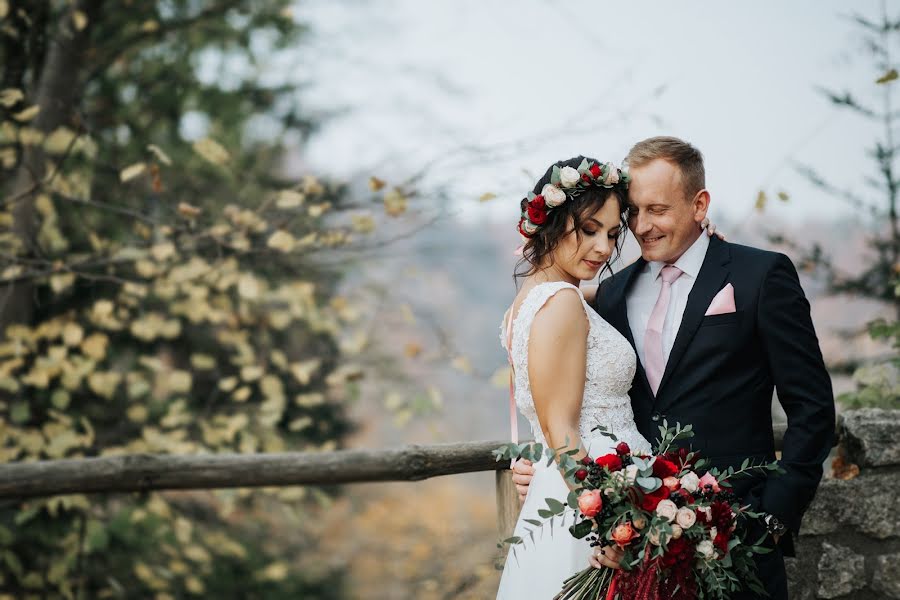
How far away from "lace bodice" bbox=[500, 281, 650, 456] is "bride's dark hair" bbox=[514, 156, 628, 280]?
16 cm

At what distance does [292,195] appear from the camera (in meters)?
4.78

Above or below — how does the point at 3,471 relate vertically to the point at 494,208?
below

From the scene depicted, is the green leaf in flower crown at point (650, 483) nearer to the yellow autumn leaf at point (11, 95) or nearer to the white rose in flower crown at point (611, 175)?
the white rose in flower crown at point (611, 175)

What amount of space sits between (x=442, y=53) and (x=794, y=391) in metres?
6.25

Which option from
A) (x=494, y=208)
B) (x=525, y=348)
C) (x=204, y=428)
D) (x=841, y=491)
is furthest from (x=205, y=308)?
(x=841, y=491)

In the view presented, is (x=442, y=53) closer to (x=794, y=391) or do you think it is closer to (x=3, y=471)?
(x=3, y=471)

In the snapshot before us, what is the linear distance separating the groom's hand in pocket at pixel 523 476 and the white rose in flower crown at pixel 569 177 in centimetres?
87

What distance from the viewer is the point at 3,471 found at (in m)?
3.42

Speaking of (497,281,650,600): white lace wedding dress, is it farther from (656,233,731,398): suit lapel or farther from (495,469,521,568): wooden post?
(495,469,521,568): wooden post

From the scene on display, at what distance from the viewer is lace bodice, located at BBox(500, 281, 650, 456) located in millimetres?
2525

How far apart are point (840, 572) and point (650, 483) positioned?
56.0 inches

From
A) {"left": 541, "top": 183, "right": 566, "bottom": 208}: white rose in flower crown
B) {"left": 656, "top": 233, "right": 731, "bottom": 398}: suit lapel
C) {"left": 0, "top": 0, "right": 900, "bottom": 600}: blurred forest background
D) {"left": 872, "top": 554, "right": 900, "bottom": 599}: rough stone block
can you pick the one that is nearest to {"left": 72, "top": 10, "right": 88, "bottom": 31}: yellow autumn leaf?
{"left": 0, "top": 0, "right": 900, "bottom": 600}: blurred forest background

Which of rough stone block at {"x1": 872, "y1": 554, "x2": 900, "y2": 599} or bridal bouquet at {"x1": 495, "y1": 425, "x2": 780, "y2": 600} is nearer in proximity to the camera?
bridal bouquet at {"x1": 495, "y1": 425, "x2": 780, "y2": 600}

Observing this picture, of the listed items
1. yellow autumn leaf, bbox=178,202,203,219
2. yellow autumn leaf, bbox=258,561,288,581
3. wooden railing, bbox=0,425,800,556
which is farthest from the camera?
yellow autumn leaf, bbox=258,561,288,581
